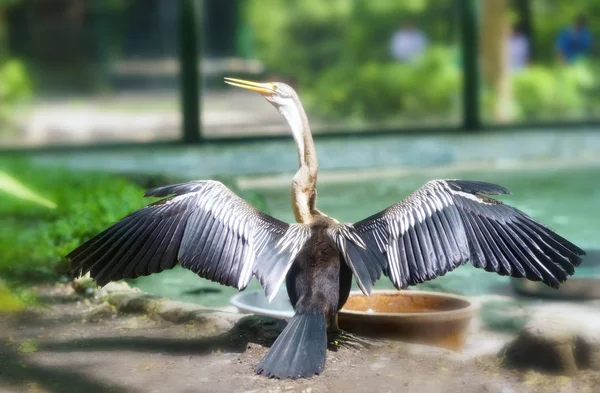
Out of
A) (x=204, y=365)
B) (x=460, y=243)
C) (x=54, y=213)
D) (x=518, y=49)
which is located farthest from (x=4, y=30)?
(x=460, y=243)

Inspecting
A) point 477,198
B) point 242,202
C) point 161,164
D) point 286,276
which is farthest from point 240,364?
point 161,164

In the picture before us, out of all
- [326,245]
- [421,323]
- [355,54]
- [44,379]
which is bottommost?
[44,379]

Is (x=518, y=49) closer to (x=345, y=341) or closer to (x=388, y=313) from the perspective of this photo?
(x=388, y=313)

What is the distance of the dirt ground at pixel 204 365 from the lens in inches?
163

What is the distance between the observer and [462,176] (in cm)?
1131

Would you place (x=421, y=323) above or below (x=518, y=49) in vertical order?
below

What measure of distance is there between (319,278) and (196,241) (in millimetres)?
575

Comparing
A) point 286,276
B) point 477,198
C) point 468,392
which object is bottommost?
point 468,392

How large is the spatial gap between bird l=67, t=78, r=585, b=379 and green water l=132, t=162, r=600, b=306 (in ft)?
4.87

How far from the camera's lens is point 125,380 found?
4.29m

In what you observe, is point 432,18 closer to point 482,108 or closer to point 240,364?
point 482,108

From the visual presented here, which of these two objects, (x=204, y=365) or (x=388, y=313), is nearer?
(x=204, y=365)

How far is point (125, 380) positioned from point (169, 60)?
25.3 ft

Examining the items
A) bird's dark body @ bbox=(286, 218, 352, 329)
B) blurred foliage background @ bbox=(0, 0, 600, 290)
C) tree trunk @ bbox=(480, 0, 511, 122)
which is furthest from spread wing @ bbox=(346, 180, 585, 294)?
tree trunk @ bbox=(480, 0, 511, 122)
